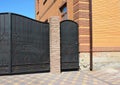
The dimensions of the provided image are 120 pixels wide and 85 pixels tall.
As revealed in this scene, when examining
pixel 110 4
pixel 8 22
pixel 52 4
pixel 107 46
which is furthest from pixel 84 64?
pixel 52 4

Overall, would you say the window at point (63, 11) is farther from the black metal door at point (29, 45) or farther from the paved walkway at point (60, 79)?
the paved walkway at point (60, 79)

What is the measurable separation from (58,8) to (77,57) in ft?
16.1

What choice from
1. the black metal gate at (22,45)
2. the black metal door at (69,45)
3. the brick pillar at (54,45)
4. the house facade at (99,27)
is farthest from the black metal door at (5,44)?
the house facade at (99,27)

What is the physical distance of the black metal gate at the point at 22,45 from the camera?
10.6 meters

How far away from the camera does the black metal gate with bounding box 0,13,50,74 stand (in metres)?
10.6

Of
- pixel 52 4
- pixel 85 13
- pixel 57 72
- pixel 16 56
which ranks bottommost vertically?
pixel 57 72

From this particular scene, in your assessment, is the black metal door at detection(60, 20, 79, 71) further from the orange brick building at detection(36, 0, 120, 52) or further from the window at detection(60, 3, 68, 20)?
the window at detection(60, 3, 68, 20)

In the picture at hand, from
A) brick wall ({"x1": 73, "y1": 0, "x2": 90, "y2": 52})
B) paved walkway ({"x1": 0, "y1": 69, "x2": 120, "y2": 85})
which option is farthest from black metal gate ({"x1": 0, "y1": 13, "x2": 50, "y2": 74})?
brick wall ({"x1": 73, "y1": 0, "x2": 90, "y2": 52})

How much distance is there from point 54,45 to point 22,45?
55.4 inches

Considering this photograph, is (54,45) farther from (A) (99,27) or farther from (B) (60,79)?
(A) (99,27)

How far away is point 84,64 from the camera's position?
12.3 metres

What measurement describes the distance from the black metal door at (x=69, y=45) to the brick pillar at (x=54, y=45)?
1.28ft

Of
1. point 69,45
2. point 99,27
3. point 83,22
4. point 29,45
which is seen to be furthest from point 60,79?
point 99,27

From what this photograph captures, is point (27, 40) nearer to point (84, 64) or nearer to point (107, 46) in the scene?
point (84, 64)
